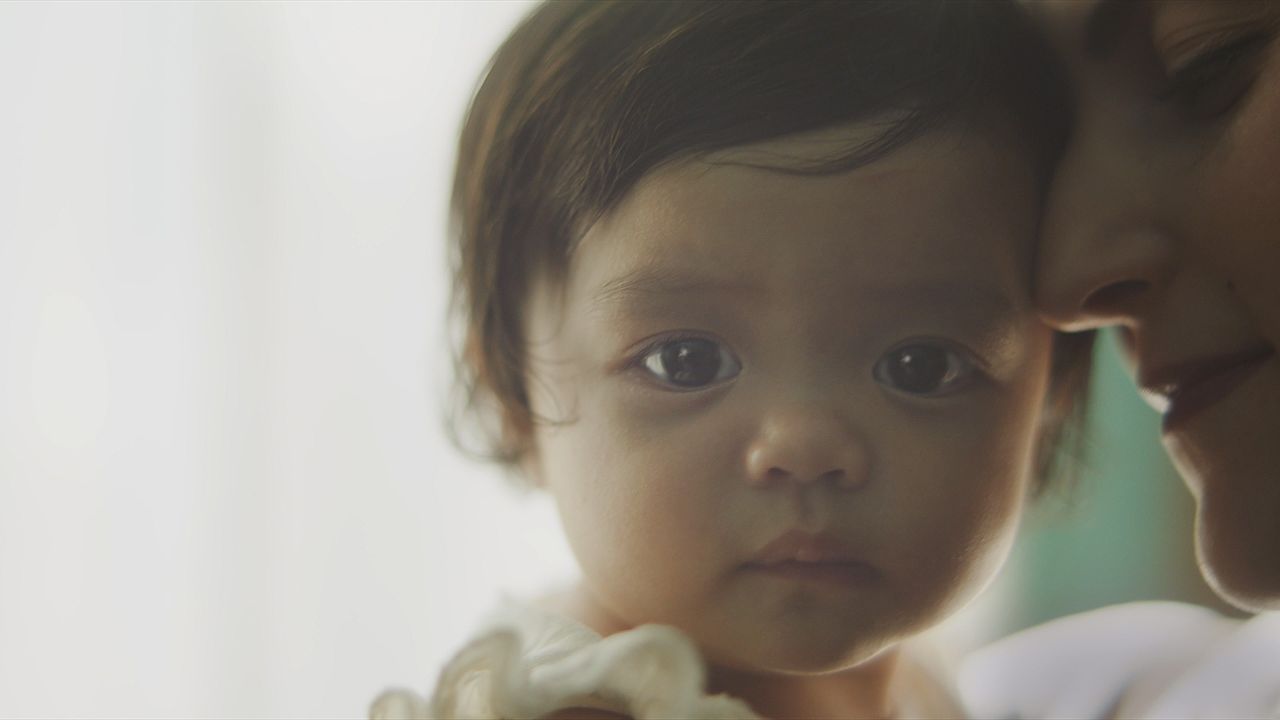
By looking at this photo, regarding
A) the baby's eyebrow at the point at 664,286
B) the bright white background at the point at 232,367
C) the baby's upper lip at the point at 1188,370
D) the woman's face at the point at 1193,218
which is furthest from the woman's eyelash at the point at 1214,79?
the bright white background at the point at 232,367

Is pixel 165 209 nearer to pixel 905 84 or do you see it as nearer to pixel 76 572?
pixel 76 572

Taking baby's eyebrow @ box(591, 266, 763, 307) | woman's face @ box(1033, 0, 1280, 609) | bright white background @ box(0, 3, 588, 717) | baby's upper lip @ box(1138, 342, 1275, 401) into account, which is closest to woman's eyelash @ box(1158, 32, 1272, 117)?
woman's face @ box(1033, 0, 1280, 609)

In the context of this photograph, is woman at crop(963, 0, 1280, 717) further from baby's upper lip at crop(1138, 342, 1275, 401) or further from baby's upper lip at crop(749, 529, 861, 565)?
baby's upper lip at crop(749, 529, 861, 565)

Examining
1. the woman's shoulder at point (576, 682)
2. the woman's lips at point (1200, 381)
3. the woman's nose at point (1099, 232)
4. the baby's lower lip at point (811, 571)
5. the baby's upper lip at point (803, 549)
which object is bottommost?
the woman's shoulder at point (576, 682)

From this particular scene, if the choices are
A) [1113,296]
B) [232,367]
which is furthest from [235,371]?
[1113,296]

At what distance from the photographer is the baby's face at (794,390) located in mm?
582

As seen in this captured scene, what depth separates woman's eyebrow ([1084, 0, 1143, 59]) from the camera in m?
0.62

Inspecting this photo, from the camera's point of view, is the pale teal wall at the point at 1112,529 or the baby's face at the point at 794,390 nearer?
the baby's face at the point at 794,390

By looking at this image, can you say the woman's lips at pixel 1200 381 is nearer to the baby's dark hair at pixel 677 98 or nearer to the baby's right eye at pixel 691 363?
the baby's dark hair at pixel 677 98

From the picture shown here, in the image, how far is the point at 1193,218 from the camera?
2.00 feet

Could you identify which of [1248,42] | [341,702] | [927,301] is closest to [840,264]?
[927,301]

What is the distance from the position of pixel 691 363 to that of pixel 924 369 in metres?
0.11

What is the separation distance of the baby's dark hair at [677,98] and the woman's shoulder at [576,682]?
0.40 feet

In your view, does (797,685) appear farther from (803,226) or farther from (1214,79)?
(1214,79)
